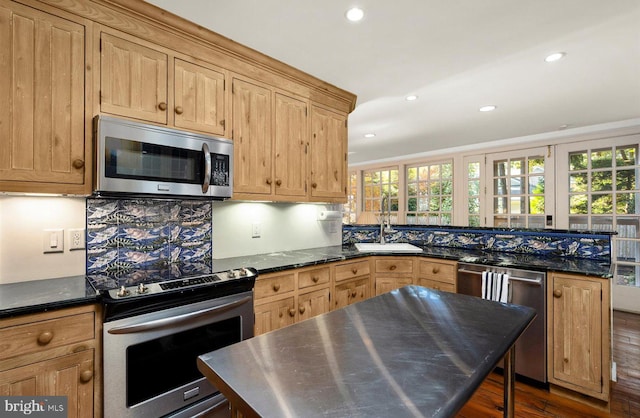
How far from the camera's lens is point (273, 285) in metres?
2.04

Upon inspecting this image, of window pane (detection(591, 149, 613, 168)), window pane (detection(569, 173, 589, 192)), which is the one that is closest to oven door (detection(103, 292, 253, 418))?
window pane (detection(569, 173, 589, 192))

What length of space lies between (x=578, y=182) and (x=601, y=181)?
23cm

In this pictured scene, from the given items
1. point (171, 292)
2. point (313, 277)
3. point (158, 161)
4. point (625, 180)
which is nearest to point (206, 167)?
point (158, 161)

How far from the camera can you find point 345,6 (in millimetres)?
1654

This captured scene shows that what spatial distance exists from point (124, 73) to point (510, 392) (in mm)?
2548

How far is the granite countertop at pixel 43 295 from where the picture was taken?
1.21 meters

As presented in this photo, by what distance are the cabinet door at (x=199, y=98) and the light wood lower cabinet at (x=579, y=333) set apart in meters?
2.60

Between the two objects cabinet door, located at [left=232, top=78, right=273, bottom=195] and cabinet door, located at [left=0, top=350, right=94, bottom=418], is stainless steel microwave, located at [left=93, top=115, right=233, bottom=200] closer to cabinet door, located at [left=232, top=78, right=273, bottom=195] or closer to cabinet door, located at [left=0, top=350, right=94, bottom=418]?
cabinet door, located at [left=232, top=78, right=273, bottom=195]

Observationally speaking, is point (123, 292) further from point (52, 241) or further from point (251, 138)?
point (251, 138)

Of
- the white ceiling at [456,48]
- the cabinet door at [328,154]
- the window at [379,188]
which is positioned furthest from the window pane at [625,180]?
the cabinet door at [328,154]

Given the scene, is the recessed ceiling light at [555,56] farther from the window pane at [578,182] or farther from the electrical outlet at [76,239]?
the electrical outlet at [76,239]

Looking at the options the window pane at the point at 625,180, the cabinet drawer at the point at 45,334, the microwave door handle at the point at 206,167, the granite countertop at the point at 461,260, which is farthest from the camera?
the window pane at the point at 625,180

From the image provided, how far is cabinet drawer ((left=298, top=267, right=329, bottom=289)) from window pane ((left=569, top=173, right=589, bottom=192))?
3.98 metres

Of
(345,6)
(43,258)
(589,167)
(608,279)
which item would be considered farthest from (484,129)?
(43,258)
